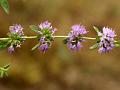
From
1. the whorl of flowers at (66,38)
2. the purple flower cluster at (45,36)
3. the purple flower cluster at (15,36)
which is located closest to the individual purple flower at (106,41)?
the whorl of flowers at (66,38)

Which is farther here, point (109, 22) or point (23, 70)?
point (109, 22)

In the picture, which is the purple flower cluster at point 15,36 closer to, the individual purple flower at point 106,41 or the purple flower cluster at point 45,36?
the purple flower cluster at point 45,36

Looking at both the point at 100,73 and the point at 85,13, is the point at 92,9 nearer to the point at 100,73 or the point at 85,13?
the point at 85,13

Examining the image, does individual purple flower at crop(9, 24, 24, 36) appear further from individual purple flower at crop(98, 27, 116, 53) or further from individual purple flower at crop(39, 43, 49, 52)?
individual purple flower at crop(98, 27, 116, 53)

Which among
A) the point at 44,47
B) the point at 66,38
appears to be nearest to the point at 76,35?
the point at 66,38

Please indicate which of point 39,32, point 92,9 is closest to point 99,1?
point 92,9

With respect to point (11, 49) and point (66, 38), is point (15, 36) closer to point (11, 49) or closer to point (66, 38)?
point (11, 49)
